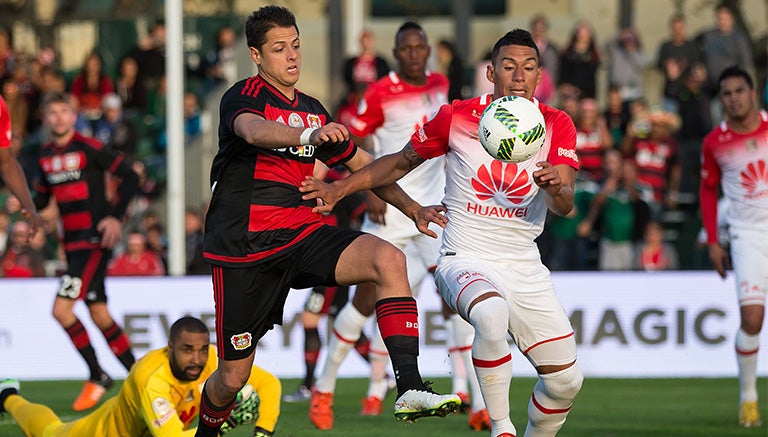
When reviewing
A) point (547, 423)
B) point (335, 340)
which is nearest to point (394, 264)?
point (547, 423)

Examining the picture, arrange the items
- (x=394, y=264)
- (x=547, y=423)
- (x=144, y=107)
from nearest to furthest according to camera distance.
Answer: (x=394, y=264) < (x=547, y=423) < (x=144, y=107)

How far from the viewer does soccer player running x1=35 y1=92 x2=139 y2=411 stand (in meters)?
11.3

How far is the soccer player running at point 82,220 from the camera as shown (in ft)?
37.2

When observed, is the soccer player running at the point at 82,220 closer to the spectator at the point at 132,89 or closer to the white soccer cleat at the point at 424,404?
the white soccer cleat at the point at 424,404

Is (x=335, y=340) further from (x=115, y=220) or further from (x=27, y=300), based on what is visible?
(x=27, y=300)

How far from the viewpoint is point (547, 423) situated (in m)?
7.37

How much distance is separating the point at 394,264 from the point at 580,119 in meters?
9.87

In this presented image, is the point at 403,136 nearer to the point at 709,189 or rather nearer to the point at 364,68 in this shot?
the point at 709,189

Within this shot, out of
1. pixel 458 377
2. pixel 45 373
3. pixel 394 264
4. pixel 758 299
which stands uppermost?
pixel 394 264

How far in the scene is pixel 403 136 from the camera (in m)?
10.4

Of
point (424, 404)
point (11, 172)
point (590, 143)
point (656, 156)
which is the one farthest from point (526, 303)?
point (656, 156)

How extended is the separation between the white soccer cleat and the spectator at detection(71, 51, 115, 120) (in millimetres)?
12509

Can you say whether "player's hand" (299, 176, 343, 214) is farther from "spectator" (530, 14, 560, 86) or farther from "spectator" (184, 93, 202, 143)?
"spectator" (184, 93, 202, 143)

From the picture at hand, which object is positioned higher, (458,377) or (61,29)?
(61,29)
